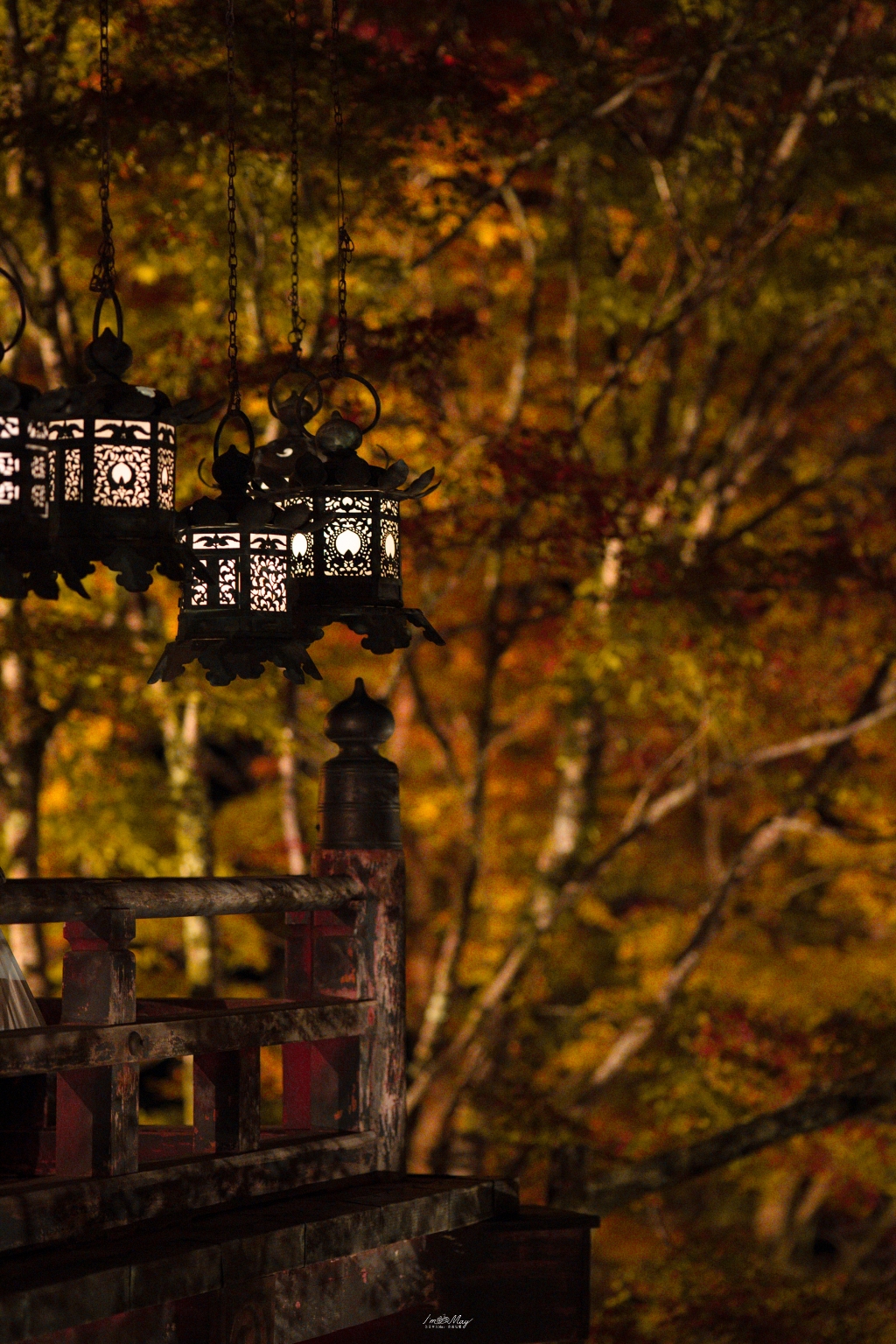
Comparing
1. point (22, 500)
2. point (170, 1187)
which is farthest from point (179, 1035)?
point (22, 500)

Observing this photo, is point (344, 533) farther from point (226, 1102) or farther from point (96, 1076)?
point (96, 1076)

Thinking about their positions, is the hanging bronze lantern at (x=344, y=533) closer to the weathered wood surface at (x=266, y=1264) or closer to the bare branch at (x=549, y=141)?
the weathered wood surface at (x=266, y=1264)

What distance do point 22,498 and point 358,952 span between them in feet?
6.70

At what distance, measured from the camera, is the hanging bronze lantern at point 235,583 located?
568cm

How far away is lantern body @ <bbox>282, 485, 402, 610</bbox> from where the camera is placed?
604cm

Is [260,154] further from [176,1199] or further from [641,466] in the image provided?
[176,1199]

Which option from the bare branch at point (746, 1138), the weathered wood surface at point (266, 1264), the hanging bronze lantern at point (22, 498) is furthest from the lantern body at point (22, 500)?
the bare branch at point (746, 1138)

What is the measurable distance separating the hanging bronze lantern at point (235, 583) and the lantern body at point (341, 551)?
234 millimetres

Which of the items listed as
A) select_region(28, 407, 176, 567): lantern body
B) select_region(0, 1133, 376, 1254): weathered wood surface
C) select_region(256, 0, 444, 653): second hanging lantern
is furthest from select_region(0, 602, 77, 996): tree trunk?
select_region(28, 407, 176, 567): lantern body

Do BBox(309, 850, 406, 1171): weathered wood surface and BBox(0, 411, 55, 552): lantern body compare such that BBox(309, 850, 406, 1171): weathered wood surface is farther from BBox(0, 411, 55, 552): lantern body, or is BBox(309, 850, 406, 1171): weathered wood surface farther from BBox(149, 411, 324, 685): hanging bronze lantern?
BBox(0, 411, 55, 552): lantern body

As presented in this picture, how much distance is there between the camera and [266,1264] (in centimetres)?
492

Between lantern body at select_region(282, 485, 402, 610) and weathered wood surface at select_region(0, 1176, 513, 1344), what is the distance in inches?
77.6

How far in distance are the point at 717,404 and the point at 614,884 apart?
5.52m

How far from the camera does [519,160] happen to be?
35.2 ft
